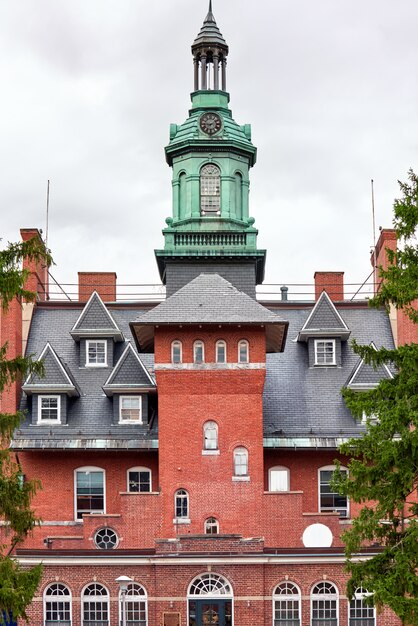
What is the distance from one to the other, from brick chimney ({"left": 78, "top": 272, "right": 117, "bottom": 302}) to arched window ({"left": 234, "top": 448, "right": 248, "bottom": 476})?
15.1 metres

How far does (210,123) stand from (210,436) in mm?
17495

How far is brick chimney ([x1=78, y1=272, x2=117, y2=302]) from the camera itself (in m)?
66.2

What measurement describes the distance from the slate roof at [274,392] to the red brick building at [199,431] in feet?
0.28

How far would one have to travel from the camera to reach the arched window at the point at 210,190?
64312 mm

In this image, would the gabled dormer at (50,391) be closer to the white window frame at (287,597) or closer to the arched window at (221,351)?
the arched window at (221,351)

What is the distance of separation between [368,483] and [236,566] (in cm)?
1551

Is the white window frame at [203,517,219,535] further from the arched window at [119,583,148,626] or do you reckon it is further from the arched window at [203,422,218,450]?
the arched window at [119,583,148,626]

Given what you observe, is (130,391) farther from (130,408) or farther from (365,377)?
(365,377)

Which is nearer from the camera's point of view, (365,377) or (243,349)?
(243,349)

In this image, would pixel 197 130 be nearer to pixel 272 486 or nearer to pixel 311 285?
pixel 311 285

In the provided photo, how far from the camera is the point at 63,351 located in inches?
2419

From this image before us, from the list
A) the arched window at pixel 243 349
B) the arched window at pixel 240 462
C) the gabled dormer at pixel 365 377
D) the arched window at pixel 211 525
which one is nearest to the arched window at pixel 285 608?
the arched window at pixel 211 525

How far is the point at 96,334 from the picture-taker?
60688 mm

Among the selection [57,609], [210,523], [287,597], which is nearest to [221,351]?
[210,523]
